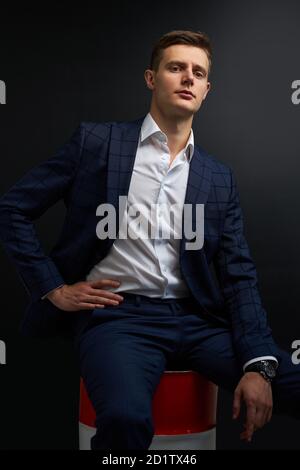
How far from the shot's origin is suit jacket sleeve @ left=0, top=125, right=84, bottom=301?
92.2 inches

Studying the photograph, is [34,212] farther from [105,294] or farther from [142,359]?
[142,359]

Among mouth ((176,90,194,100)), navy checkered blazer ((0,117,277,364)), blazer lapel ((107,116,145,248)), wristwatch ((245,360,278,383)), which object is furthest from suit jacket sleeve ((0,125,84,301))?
wristwatch ((245,360,278,383))

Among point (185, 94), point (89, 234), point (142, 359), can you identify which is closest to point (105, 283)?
point (89, 234)

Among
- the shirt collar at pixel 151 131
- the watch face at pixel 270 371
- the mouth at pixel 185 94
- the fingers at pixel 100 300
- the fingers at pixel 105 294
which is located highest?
the mouth at pixel 185 94

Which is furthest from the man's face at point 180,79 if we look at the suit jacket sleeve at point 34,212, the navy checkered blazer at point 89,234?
the suit jacket sleeve at point 34,212

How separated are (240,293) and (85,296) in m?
0.48

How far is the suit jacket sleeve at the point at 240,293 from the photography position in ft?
7.40

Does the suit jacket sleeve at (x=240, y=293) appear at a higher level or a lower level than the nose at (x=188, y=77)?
lower

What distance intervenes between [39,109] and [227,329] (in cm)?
135

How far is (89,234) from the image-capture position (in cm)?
236

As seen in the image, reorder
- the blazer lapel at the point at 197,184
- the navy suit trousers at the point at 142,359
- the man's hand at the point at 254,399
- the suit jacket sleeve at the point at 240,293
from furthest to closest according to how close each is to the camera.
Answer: the blazer lapel at the point at 197,184 → the suit jacket sleeve at the point at 240,293 → the man's hand at the point at 254,399 → the navy suit trousers at the point at 142,359

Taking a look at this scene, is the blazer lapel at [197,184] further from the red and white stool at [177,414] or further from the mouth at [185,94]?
the red and white stool at [177,414]

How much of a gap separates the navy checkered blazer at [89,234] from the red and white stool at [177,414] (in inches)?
7.1

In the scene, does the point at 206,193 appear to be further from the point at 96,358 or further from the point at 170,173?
the point at 96,358
